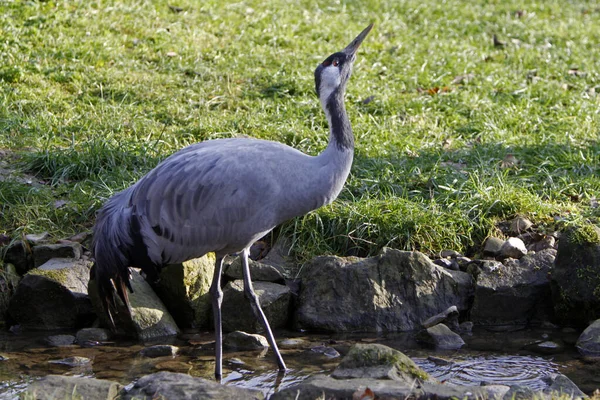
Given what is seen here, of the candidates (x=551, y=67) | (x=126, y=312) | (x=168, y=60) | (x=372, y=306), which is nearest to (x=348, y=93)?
(x=168, y=60)

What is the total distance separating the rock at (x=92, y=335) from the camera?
5.81m

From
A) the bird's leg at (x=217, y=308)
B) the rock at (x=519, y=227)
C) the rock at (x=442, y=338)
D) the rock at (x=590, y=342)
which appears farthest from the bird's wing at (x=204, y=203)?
the rock at (x=519, y=227)

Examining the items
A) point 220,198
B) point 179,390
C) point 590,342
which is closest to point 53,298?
point 220,198

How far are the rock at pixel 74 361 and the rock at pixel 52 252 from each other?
1.02 meters

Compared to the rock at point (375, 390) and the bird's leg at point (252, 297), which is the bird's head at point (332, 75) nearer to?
the bird's leg at point (252, 297)

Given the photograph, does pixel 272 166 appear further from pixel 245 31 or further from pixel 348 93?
pixel 245 31

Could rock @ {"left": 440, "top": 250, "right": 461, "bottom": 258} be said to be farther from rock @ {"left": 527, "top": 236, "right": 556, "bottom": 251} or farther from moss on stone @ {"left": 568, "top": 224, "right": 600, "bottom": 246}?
moss on stone @ {"left": 568, "top": 224, "right": 600, "bottom": 246}

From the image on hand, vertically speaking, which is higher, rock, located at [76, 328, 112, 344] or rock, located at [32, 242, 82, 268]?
rock, located at [32, 242, 82, 268]

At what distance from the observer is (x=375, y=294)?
6047 mm

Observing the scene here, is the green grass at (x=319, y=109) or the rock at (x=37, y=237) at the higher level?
the green grass at (x=319, y=109)

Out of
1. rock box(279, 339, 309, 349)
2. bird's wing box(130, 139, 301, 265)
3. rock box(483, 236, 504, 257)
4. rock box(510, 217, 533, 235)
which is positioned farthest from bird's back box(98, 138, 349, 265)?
rock box(510, 217, 533, 235)

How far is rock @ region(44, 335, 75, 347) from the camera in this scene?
575 cm

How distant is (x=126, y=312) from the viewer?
579 cm

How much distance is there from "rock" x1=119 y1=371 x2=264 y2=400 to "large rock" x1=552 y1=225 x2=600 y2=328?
8.31 feet
